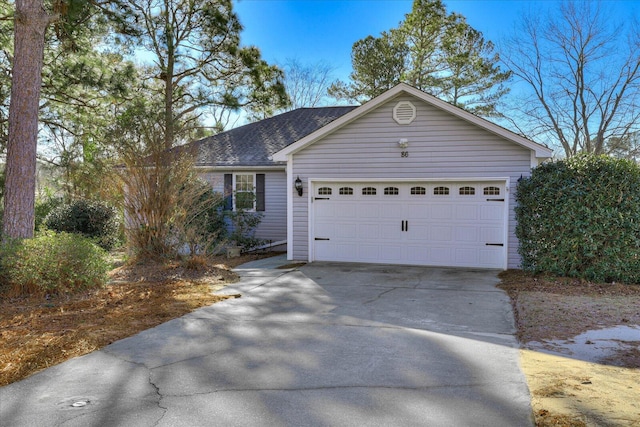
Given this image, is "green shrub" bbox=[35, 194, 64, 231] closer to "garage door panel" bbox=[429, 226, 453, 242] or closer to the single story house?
the single story house

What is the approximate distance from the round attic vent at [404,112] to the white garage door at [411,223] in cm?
151

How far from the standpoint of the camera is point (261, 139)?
15.5 meters

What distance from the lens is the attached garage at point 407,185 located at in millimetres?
9750

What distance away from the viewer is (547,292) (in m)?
7.26

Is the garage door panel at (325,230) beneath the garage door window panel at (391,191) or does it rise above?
beneath

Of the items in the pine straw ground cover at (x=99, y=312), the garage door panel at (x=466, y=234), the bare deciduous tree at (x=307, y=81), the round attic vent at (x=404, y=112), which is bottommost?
the pine straw ground cover at (x=99, y=312)

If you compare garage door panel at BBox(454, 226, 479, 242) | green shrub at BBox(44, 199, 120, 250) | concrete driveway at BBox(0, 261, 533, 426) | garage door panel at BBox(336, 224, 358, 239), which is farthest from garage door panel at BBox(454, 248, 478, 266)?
green shrub at BBox(44, 199, 120, 250)

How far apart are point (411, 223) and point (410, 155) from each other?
1.62 metres

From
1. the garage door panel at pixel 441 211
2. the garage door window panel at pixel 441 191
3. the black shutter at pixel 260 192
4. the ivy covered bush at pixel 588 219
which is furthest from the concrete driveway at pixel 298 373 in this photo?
the black shutter at pixel 260 192

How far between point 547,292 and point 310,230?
559 centimetres

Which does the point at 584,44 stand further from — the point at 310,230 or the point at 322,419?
the point at 322,419

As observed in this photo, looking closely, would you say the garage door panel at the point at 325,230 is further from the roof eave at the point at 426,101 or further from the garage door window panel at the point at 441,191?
the garage door window panel at the point at 441,191

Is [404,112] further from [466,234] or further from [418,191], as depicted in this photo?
[466,234]

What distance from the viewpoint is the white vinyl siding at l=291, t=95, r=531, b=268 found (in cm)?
968
